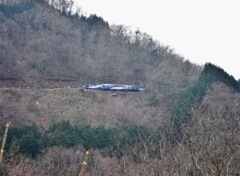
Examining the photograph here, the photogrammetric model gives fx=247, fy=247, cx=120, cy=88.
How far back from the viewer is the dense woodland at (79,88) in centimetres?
1831

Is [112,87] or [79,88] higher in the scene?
[112,87]

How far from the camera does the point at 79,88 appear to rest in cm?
3388

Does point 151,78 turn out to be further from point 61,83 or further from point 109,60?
point 61,83

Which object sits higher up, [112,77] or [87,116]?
[112,77]

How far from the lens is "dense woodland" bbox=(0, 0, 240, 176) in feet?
60.1

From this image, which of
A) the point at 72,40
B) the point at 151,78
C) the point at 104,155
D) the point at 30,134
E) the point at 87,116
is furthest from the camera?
the point at 72,40

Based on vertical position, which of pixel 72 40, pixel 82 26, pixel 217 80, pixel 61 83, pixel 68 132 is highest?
pixel 82 26

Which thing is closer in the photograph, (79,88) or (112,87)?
(79,88)

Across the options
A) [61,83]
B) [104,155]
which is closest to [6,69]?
[61,83]

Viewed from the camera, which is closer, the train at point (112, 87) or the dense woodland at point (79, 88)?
the dense woodland at point (79, 88)

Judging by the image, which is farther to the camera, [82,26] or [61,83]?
[82,26]

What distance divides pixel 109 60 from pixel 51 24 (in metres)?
12.5

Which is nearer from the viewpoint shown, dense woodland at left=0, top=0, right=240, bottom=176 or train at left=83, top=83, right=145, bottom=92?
dense woodland at left=0, top=0, right=240, bottom=176

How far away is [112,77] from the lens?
4156 cm
